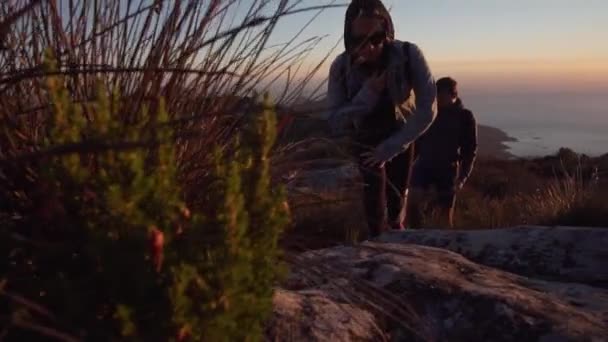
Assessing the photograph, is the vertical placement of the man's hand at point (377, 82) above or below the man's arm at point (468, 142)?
above

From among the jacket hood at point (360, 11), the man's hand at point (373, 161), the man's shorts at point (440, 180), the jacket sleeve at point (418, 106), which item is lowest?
the man's shorts at point (440, 180)

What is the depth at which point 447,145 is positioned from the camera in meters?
7.13

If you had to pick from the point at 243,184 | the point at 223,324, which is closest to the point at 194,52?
the point at 243,184

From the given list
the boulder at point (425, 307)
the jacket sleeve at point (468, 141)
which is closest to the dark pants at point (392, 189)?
the boulder at point (425, 307)

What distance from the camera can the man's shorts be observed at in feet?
23.1

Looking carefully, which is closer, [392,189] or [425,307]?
[425,307]

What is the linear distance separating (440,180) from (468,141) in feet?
1.53

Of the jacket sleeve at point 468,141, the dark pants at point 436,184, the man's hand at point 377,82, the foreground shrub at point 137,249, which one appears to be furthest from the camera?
the jacket sleeve at point 468,141

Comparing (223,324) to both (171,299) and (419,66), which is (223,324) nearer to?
(171,299)

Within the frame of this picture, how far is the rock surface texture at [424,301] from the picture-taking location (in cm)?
200

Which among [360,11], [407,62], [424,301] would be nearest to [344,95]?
[407,62]

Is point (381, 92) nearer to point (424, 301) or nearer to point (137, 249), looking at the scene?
point (424, 301)

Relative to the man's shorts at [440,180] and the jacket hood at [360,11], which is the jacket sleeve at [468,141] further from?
the jacket hood at [360,11]

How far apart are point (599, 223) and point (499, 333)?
427cm
